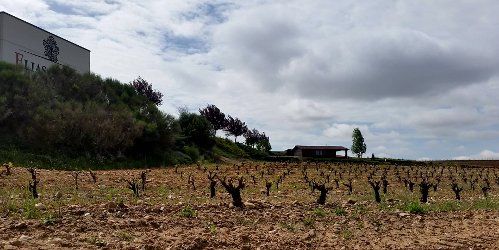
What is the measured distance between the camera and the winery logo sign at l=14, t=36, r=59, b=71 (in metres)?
41.6

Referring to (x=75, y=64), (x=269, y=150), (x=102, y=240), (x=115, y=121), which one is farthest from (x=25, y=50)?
(x=102, y=240)

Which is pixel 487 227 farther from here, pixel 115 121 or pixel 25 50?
pixel 25 50

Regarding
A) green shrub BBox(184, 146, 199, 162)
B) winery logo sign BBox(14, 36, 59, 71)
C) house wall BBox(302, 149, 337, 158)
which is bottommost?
green shrub BBox(184, 146, 199, 162)

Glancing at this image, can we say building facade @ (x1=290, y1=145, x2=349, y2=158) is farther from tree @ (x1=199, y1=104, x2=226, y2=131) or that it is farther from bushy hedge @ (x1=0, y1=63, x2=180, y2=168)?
bushy hedge @ (x1=0, y1=63, x2=180, y2=168)

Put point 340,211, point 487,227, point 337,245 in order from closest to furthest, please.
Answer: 1. point 337,245
2. point 487,227
3. point 340,211

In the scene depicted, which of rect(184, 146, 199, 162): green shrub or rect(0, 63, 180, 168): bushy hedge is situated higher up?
rect(0, 63, 180, 168): bushy hedge

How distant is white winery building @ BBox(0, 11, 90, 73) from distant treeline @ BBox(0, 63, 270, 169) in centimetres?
301

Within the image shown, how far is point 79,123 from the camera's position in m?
32.9

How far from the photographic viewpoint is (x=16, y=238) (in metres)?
7.41

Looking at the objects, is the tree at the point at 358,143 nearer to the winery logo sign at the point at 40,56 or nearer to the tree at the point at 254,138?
the tree at the point at 254,138

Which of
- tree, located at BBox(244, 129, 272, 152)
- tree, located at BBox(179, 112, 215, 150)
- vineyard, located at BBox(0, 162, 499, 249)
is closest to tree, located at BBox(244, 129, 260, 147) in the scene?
tree, located at BBox(244, 129, 272, 152)

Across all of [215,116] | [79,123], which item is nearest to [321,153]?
[215,116]

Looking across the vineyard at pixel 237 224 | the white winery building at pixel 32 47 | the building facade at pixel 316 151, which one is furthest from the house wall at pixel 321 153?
the vineyard at pixel 237 224

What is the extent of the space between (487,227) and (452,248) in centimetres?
256
